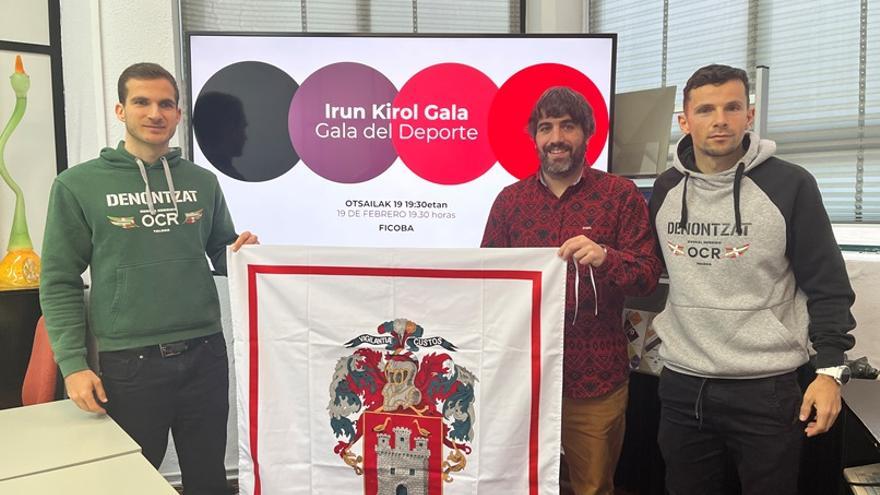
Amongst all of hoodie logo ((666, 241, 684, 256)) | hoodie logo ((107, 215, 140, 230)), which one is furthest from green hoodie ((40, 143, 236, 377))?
hoodie logo ((666, 241, 684, 256))

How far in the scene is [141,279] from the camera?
77.2 inches

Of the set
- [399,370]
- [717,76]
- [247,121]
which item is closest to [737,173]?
[717,76]

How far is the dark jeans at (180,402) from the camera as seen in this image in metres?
1.97

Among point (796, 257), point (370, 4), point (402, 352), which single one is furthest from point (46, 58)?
point (796, 257)

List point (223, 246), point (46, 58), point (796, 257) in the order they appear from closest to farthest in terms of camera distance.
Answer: point (796, 257), point (223, 246), point (46, 58)

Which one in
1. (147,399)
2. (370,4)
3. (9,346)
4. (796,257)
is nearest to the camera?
(796,257)

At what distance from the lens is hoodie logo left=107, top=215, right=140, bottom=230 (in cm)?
194

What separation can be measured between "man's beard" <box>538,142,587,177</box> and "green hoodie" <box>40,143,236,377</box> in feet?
3.73

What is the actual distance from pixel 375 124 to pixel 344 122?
5.3 inches

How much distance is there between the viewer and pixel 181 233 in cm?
203

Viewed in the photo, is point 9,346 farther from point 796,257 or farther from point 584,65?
point 796,257

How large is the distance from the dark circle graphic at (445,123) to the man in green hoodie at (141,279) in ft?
3.43

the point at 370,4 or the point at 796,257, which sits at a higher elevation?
the point at 370,4

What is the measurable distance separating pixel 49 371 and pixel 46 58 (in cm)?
178
